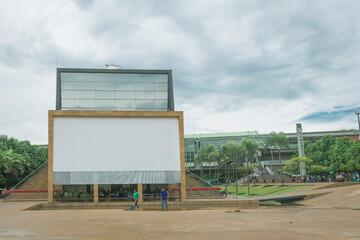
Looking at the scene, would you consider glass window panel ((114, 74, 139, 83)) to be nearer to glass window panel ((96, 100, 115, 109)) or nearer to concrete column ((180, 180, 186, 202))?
glass window panel ((96, 100, 115, 109))

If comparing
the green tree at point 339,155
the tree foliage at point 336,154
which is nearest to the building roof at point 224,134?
the tree foliage at point 336,154

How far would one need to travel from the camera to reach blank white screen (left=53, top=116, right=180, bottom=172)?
116ft

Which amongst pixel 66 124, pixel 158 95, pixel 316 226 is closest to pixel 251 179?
pixel 158 95

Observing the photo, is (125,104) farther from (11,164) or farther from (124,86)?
(11,164)

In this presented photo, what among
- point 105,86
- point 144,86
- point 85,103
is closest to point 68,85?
point 85,103

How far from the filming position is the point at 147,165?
3588 cm

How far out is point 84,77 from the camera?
3912 cm

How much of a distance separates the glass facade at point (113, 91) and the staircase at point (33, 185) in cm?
1273

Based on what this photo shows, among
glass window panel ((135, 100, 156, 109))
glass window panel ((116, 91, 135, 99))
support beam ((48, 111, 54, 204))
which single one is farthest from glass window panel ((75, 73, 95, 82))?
Result: glass window panel ((135, 100, 156, 109))

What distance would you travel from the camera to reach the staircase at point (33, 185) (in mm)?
43031

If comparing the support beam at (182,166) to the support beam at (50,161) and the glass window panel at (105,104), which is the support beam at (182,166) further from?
the support beam at (50,161)

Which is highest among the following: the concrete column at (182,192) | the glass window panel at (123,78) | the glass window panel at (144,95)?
the glass window panel at (123,78)

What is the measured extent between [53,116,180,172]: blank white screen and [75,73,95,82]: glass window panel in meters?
5.24

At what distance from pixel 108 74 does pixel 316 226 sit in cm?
3074
